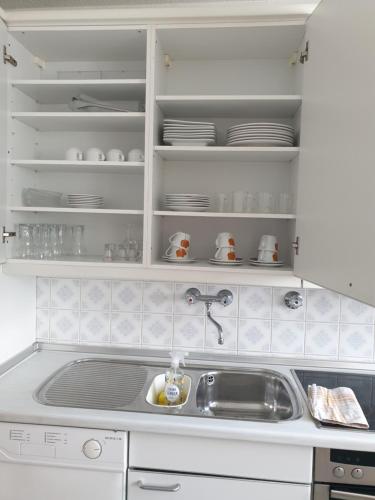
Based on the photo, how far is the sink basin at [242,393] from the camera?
1.49m

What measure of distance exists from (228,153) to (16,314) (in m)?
1.10

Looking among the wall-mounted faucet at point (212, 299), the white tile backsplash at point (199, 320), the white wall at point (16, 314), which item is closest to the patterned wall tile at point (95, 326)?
the white tile backsplash at point (199, 320)

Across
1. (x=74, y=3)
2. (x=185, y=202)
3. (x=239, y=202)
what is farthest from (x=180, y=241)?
(x=74, y=3)

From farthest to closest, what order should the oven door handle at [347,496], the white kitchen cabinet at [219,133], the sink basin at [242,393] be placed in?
the sink basin at [242,393]
the oven door handle at [347,496]
the white kitchen cabinet at [219,133]

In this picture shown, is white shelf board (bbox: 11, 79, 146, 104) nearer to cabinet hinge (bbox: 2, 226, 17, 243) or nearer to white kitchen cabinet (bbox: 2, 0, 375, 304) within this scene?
white kitchen cabinet (bbox: 2, 0, 375, 304)

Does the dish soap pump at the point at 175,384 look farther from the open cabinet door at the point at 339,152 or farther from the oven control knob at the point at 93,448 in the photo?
the open cabinet door at the point at 339,152

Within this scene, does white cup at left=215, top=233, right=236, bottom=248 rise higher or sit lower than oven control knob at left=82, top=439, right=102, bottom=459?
higher

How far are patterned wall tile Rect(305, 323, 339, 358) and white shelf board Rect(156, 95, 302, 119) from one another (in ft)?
3.00

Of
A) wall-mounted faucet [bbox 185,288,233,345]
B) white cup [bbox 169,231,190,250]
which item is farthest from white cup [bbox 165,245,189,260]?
wall-mounted faucet [bbox 185,288,233,345]

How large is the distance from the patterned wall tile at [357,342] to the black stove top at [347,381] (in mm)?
88

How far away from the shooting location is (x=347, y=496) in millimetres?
1087

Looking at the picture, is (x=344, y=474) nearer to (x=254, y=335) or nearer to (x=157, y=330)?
(x=254, y=335)

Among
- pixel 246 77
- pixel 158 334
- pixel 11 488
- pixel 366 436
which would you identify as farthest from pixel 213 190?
pixel 11 488

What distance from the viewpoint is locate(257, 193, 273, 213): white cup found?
4.75ft
